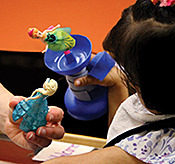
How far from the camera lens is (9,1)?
1.61m

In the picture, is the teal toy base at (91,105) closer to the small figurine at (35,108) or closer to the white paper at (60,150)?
Result: the white paper at (60,150)

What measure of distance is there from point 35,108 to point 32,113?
0.05 ft

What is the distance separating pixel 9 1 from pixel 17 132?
1.11 m

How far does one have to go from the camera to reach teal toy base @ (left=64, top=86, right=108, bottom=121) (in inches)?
34.7

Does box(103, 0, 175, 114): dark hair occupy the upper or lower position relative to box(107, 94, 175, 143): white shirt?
upper

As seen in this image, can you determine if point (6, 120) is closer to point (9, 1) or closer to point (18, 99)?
point (18, 99)

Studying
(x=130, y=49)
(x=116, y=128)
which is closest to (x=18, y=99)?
(x=116, y=128)

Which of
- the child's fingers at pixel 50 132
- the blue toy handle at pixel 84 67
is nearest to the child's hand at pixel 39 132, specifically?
the child's fingers at pixel 50 132

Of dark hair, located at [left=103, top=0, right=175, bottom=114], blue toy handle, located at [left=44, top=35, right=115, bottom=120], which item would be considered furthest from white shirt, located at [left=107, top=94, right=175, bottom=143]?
blue toy handle, located at [left=44, top=35, right=115, bottom=120]

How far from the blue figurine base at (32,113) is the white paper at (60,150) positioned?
129mm

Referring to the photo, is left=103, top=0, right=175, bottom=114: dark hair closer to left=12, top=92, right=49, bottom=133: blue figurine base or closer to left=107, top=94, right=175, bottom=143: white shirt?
left=107, top=94, right=175, bottom=143: white shirt

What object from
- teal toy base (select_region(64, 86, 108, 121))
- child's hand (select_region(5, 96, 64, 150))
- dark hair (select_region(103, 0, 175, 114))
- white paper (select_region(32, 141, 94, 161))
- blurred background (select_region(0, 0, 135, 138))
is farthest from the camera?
blurred background (select_region(0, 0, 135, 138))

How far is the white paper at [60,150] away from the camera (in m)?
0.76

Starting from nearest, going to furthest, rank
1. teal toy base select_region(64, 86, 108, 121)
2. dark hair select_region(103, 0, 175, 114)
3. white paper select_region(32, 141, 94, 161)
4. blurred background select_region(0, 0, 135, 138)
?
1. dark hair select_region(103, 0, 175, 114)
2. white paper select_region(32, 141, 94, 161)
3. teal toy base select_region(64, 86, 108, 121)
4. blurred background select_region(0, 0, 135, 138)
